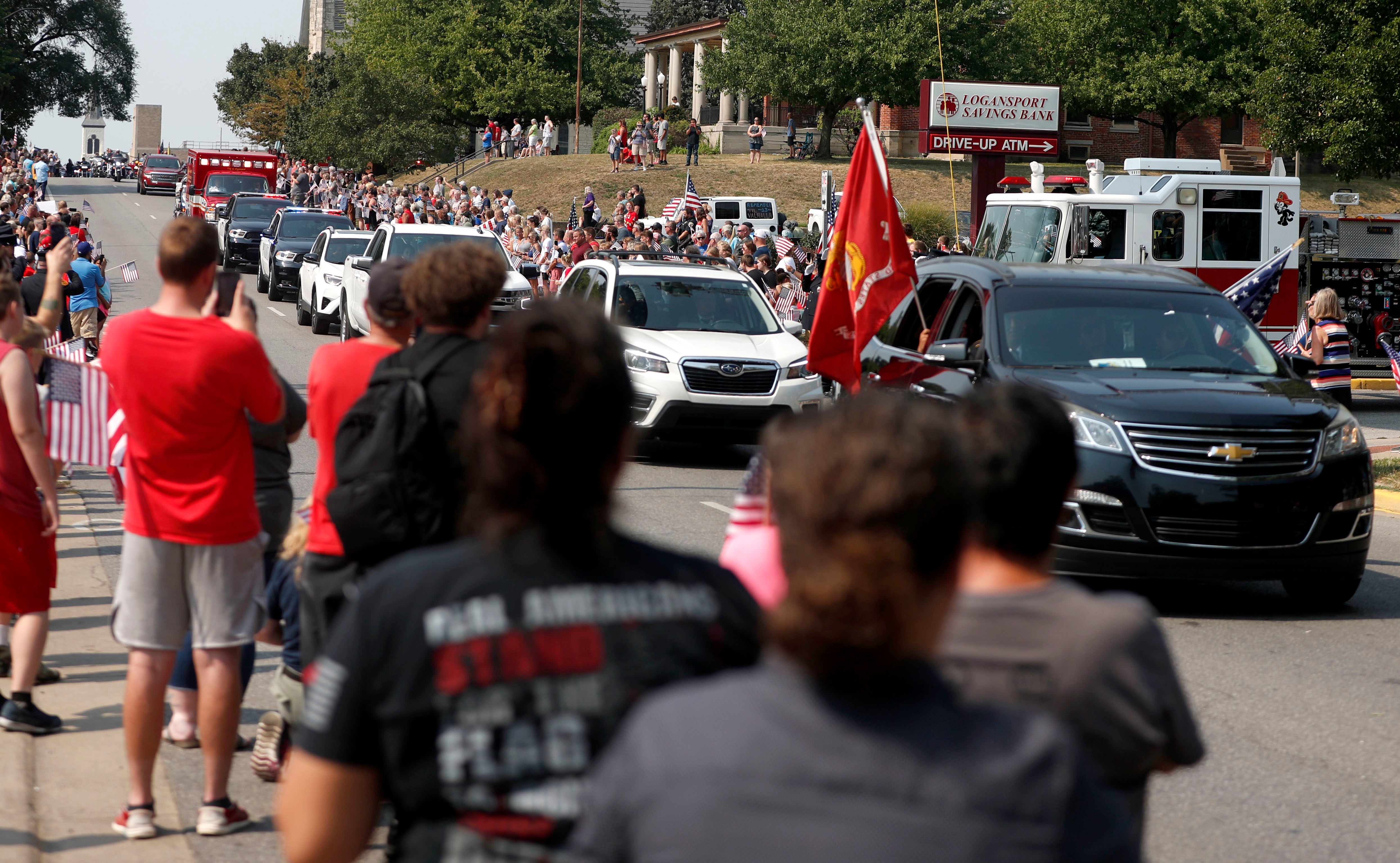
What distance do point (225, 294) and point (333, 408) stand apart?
93cm

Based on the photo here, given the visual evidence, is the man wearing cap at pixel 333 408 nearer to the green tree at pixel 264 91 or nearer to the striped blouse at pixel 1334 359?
the striped blouse at pixel 1334 359

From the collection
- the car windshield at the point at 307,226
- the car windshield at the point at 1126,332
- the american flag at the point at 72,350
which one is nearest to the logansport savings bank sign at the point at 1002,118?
the car windshield at the point at 307,226

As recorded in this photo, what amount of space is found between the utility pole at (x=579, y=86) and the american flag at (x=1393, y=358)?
135 feet

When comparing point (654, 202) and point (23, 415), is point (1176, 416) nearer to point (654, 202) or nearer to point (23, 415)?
point (23, 415)

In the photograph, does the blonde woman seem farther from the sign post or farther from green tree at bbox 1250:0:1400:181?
the sign post

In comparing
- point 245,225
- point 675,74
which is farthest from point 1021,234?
point 675,74

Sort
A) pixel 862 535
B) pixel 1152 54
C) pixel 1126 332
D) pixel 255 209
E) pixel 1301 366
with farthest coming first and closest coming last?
pixel 1152 54 < pixel 255 209 < pixel 1301 366 < pixel 1126 332 < pixel 862 535

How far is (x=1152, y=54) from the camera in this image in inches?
2122

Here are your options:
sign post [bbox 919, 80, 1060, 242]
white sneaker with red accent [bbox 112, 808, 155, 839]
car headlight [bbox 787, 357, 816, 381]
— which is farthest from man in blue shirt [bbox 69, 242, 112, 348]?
sign post [bbox 919, 80, 1060, 242]

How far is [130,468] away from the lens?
4426 millimetres

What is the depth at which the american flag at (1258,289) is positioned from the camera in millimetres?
15656

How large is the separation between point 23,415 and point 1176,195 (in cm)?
1554

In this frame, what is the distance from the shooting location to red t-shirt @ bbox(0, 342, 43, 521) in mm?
5582

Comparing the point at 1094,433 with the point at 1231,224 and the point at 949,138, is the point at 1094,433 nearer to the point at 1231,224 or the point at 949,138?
the point at 1231,224
